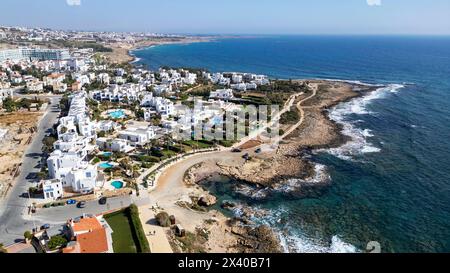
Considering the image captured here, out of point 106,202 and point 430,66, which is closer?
point 106,202

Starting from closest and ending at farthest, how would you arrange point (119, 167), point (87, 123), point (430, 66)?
point (119, 167)
point (87, 123)
point (430, 66)

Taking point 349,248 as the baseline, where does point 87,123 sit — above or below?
above

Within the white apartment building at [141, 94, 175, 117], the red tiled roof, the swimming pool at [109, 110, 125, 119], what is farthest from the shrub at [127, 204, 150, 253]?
the white apartment building at [141, 94, 175, 117]

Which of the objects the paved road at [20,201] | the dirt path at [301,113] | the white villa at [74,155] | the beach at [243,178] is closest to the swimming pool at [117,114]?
the white villa at [74,155]

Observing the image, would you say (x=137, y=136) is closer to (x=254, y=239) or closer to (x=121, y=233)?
(x=121, y=233)

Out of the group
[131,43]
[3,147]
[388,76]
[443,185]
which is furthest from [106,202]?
[131,43]

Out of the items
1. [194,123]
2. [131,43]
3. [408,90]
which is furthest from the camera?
[131,43]

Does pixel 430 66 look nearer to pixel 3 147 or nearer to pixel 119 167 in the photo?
pixel 119 167

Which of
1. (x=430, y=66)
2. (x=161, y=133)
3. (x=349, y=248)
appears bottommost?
(x=349, y=248)
